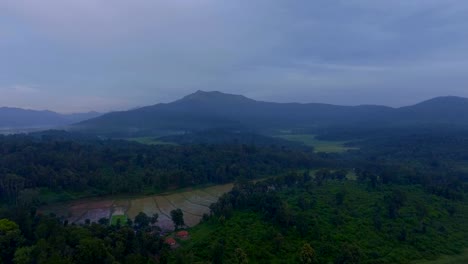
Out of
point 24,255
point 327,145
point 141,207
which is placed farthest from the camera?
point 327,145

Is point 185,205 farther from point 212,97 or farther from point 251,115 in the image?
point 212,97

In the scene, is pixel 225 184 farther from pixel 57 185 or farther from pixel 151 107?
pixel 151 107

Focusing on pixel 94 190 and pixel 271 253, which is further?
pixel 94 190

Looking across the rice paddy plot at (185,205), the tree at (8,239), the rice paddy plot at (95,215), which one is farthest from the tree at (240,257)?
the rice paddy plot at (95,215)

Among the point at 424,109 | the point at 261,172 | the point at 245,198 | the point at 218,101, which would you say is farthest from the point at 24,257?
the point at 218,101

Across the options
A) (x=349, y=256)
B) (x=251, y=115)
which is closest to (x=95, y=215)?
(x=349, y=256)

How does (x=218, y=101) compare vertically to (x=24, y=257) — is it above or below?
above
